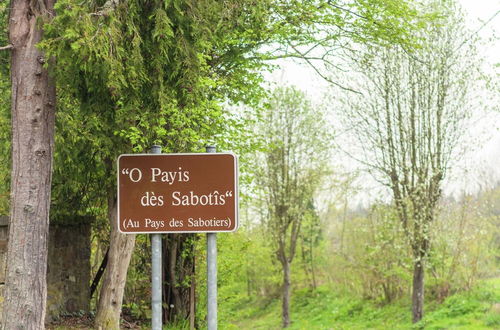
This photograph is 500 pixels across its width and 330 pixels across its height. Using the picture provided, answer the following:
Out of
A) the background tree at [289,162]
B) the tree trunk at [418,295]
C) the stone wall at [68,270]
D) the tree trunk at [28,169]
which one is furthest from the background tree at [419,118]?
the tree trunk at [28,169]

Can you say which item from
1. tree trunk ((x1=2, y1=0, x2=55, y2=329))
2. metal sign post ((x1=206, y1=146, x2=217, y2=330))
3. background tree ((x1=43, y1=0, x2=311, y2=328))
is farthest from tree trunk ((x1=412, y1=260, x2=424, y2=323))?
metal sign post ((x1=206, y1=146, x2=217, y2=330))

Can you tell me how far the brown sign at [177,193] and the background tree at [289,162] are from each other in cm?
2120

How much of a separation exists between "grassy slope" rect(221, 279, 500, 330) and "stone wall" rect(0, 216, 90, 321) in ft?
12.3

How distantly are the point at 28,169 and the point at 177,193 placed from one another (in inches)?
74.8

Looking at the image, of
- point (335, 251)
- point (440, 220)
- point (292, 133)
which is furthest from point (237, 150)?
point (335, 251)

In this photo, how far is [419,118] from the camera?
19.1 metres

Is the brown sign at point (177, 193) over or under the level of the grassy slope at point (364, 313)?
over

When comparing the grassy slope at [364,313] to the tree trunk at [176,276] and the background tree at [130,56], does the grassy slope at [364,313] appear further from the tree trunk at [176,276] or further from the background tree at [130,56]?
the background tree at [130,56]

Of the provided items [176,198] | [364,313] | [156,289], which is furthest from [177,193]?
[364,313]

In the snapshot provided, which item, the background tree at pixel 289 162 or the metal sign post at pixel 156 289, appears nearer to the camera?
the metal sign post at pixel 156 289

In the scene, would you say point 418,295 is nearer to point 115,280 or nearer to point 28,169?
point 115,280

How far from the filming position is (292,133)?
1027 inches

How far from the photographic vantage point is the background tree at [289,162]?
25922mm

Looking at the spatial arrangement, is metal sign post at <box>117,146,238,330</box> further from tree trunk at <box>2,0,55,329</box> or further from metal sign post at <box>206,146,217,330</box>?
tree trunk at <box>2,0,55,329</box>
